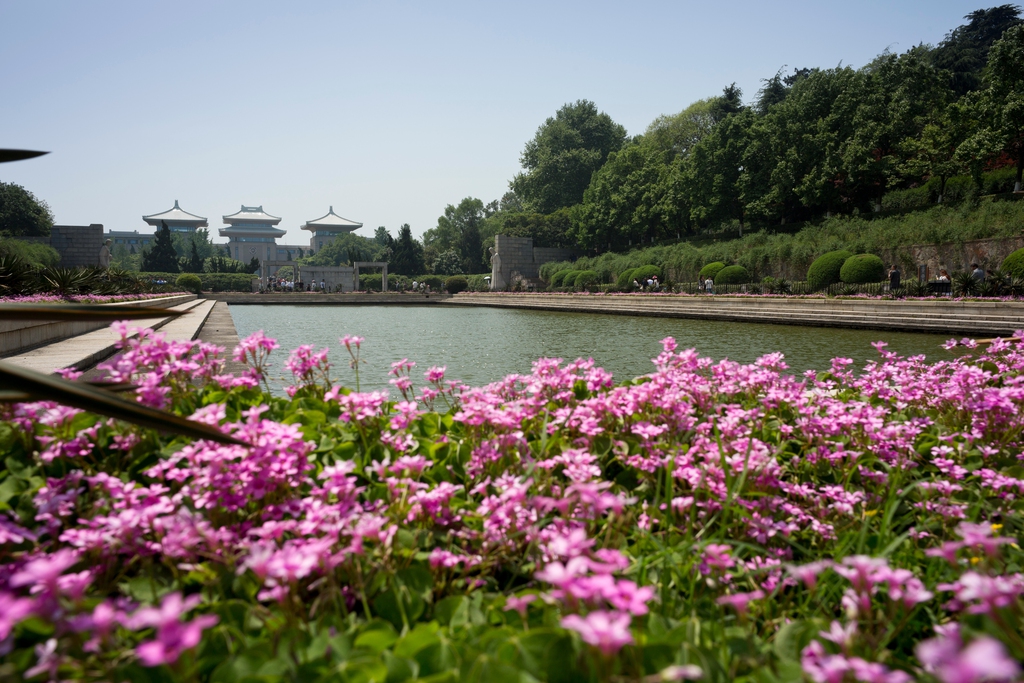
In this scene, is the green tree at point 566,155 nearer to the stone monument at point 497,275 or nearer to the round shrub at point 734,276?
the stone monument at point 497,275

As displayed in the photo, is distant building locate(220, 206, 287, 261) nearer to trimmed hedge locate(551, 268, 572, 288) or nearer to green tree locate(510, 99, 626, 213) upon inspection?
green tree locate(510, 99, 626, 213)

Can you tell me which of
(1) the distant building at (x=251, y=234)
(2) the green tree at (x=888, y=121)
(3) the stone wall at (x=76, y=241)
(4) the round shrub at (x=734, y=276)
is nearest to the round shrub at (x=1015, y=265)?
(4) the round shrub at (x=734, y=276)

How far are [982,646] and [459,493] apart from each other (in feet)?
4.96

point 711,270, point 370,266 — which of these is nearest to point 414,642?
point 711,270

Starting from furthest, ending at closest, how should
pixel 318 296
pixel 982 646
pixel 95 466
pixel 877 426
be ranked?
pixel 318 296 < pixel 877 426 < pixel 95 466 < pixel 982 646

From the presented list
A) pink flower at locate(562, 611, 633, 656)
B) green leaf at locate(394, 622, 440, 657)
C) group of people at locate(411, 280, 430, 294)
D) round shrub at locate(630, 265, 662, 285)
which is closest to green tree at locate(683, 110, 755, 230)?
round shrub at locate(630, 265, 662, 285)

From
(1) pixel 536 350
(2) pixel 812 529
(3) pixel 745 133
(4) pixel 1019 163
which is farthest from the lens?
(3) pixel 745 133

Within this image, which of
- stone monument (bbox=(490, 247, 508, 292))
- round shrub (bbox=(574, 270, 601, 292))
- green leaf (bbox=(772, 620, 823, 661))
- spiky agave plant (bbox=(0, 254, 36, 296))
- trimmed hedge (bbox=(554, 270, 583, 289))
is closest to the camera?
green leaf (bbox=(772, 620, 823, 661))

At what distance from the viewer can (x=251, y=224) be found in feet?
294

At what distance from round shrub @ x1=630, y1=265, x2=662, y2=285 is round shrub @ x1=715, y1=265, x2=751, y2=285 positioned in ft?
20.4

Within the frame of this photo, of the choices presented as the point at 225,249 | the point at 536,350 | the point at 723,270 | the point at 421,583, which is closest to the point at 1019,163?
the point at 723,270

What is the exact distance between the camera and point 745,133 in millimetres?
33938

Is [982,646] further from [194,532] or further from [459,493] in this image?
[459,493]

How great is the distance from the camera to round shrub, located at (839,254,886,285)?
63.9ft
